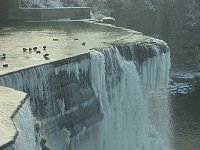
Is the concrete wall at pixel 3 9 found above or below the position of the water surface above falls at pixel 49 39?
above

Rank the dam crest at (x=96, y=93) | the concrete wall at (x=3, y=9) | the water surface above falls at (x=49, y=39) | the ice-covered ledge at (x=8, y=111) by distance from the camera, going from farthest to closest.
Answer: the concrete wall at (x=3, y=9)
the water surface above falls at (x=49, y=39)
the dam crest at (x=96, y=93)
the ice-covered ledge at (x=8, y=111)

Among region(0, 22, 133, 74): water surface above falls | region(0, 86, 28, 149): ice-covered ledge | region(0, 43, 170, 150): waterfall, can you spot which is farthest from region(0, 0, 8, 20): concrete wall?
region(0, 86, 28, 149): ice-covered ledge

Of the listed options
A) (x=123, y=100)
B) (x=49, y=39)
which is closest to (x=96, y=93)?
(x=123, y=100)

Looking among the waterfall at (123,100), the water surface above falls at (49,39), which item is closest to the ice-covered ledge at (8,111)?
the water surface above falls at (49,39)

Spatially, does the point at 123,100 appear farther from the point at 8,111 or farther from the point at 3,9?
the point at 3,9

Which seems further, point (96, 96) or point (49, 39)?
point (49, 39)

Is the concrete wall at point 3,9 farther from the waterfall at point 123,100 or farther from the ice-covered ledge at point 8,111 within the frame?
the ice-covered ledge at point 8,111

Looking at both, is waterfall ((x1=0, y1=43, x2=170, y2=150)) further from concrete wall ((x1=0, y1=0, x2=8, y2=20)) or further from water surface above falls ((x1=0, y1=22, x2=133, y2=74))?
concrete wall ((x1=0, y1=0, x2=8, y2=20))

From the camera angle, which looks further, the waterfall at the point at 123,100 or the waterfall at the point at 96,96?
the waterfall at the point at 123,100
